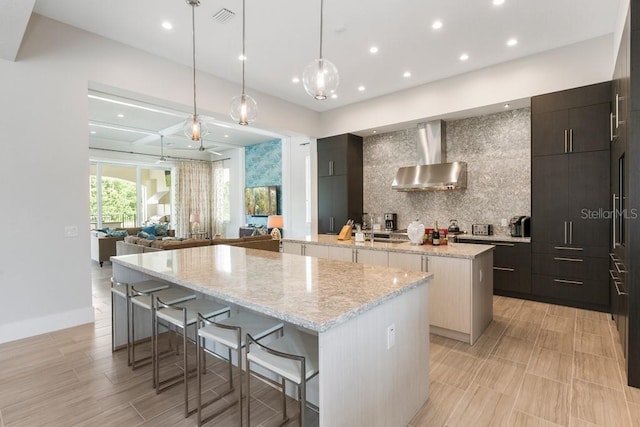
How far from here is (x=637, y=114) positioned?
2281 millimetres

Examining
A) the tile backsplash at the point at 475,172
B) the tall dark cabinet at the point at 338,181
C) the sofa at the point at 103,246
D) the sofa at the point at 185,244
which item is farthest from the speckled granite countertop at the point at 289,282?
the sofa at the point at 103,246

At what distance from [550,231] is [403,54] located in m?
3.12

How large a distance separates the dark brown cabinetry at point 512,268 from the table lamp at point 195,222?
855 cm

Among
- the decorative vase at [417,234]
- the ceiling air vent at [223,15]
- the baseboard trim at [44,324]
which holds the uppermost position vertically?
the ceiling air vent at [223,15]

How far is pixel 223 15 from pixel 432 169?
12.8 ft

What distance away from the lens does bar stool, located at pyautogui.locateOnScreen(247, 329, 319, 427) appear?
55.2 inches

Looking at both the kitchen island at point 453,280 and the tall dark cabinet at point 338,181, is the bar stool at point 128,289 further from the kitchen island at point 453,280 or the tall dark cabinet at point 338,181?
the tall dark cabinet at point 338,181

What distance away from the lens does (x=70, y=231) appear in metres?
3.65

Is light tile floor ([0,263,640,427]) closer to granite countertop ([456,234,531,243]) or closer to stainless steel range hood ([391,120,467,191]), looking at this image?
granite countertop ([456,234,531,243])

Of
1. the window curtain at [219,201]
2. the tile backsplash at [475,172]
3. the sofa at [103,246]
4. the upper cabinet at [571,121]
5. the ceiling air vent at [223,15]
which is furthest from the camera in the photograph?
the window curtain at [219,201]

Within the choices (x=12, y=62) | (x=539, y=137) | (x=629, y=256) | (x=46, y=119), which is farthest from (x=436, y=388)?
(x=12, y=62)

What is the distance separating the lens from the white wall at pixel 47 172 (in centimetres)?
328

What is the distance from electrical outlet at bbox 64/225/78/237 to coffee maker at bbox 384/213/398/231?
16.2 feet

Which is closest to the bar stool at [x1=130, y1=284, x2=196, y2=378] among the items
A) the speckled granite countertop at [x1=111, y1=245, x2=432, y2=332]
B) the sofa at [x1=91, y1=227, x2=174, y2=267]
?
the speckled granite countertop at [x1=111, y1=245, x2=432, y2=332]
